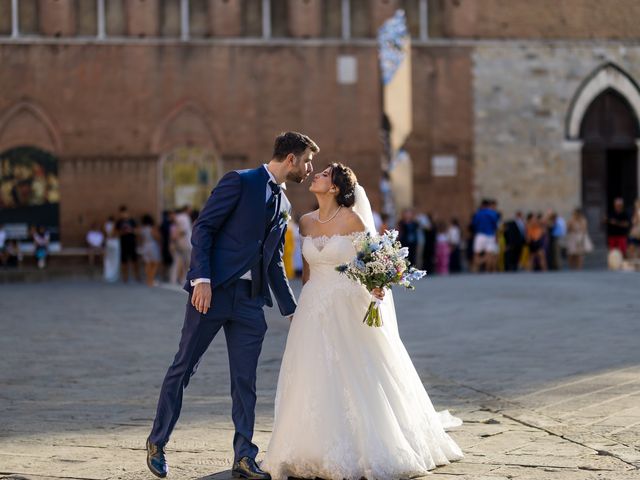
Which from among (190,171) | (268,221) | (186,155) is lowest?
(268,221)

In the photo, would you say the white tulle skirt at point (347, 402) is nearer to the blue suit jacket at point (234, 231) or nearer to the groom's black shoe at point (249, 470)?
the groom's black shoe at point (249, 470)

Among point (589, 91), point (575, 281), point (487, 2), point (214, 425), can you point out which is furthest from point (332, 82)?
point (214, 425)

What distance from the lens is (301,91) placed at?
1129 inches

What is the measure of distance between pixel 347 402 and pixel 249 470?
58 centimetres

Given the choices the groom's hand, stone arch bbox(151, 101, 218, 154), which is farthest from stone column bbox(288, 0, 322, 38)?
the groom's hand

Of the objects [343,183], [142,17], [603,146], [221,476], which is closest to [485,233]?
[603,146]

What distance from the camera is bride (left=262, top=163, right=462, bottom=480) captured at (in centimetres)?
608

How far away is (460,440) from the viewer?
7.04 meters

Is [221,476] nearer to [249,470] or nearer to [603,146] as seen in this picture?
[249,470]

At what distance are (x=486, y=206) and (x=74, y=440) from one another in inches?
701

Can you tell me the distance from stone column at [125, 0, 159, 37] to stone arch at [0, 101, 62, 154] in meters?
2.60

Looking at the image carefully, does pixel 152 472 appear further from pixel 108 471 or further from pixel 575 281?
pixel 575 281

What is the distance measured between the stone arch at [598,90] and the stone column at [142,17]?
947 cm

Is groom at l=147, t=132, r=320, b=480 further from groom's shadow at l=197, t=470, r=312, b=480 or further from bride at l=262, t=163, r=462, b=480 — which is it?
bride at l=262, t=163, r=462, b=480
